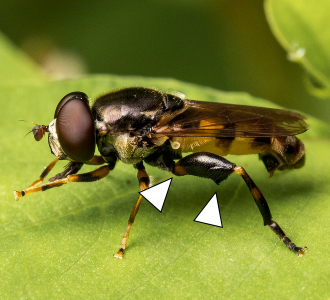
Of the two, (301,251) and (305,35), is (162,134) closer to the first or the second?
(301,251)

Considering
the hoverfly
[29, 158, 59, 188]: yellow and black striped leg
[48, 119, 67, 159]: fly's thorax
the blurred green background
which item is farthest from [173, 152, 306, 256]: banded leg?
the blurred green background

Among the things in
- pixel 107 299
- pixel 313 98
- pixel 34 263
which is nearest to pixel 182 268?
pixel 107 299

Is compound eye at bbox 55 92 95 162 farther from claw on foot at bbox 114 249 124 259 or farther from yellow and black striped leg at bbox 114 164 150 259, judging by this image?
claw on foot at bbox 114 249 124 259

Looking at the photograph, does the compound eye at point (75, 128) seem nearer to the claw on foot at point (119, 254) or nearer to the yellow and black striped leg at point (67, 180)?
the yellow and black striped leg at point (67, 180)

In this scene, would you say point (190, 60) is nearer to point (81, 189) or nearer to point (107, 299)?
point (81, 189)

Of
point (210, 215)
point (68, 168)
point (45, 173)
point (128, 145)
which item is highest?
point (128, 145)

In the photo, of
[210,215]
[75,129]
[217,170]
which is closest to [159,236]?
[210,215]
